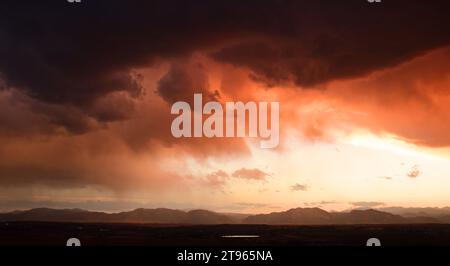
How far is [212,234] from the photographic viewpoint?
449 cm

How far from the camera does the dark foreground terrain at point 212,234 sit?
4484 mm

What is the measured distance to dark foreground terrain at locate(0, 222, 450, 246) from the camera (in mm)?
→ 4484

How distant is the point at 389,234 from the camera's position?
14.8ft

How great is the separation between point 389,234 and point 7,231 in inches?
93.5
